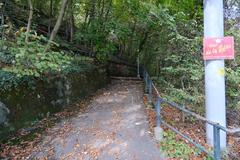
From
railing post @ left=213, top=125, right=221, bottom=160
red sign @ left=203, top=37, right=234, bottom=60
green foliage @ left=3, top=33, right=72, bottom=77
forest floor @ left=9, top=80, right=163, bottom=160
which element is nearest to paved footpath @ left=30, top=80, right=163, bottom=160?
forest floor @ left=9, top=80, right=163, bottom=160

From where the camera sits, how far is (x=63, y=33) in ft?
44.3

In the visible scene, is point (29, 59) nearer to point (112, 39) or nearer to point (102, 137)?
point (102, 137)

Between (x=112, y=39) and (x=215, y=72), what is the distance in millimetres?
7759

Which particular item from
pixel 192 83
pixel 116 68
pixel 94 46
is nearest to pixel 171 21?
pixel 192 83

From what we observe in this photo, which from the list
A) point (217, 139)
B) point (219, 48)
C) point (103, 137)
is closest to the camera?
point (217, 139)

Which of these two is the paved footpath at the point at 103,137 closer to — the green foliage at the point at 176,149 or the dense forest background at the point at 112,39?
the green foliage at the point at 176,149

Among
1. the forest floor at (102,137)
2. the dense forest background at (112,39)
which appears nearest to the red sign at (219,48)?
the dense forest background at (112,39)

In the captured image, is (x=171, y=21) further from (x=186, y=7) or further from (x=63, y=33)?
(x=63, y=33)

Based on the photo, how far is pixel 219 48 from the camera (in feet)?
17.1

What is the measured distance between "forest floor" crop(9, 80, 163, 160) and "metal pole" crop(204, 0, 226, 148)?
1362mm

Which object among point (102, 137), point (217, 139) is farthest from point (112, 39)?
point (217, 139)

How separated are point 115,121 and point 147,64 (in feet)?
29.1

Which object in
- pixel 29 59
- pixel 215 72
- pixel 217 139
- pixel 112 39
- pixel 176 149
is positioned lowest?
pixel 176 149

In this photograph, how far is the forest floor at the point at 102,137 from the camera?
17.3 ft
